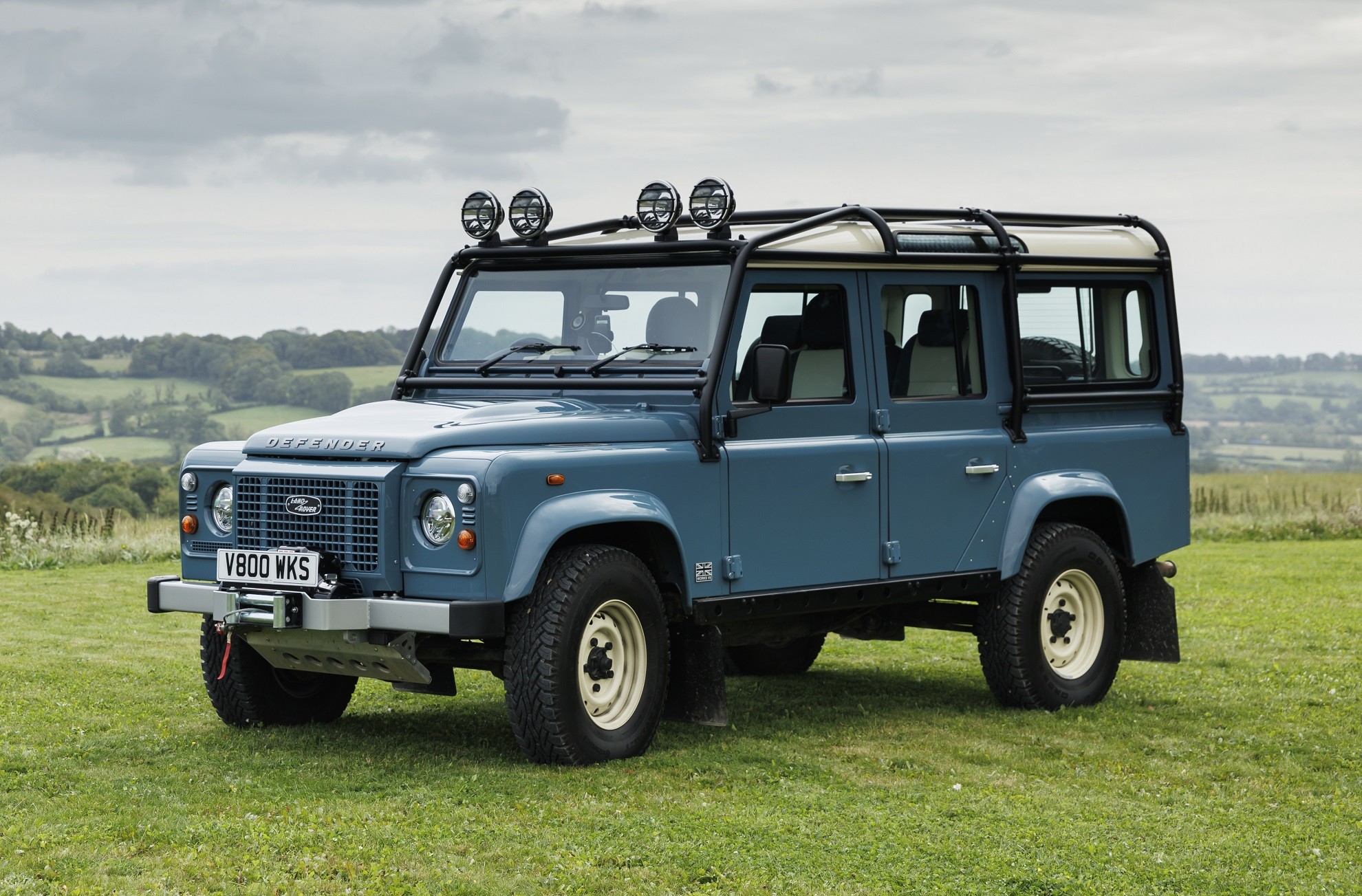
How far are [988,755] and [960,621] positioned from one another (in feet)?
5.59

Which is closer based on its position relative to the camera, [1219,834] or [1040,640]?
[1219,834]

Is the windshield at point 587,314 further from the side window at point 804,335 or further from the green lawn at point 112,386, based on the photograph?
the green lawn at point 112,386

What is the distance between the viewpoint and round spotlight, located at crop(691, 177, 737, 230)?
333 inches

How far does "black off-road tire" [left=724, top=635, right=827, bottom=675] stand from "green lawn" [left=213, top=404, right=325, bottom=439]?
159ft

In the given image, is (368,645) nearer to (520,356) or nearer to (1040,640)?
(520,356)

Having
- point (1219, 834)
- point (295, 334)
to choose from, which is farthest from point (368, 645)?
point (295, 334)

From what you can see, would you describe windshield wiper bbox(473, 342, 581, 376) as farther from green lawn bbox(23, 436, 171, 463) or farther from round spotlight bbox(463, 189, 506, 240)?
green lawn bbox(23, 436, 171, 463)

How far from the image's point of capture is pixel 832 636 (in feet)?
44.1

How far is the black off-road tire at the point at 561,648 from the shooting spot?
24.3 feet

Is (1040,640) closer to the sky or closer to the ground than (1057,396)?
closer to the ground

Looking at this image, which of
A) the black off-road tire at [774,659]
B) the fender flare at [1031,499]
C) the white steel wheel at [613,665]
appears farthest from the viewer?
the black off-road tire at [774,659]

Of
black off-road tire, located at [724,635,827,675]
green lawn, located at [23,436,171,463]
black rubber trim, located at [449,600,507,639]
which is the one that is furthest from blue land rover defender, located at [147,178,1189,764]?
green lawn, located at [23,436,171,463]

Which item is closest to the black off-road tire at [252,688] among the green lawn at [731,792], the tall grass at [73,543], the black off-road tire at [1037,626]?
the green lawn at [731,792]

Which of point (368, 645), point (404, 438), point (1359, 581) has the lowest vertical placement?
point (1359, 581)
